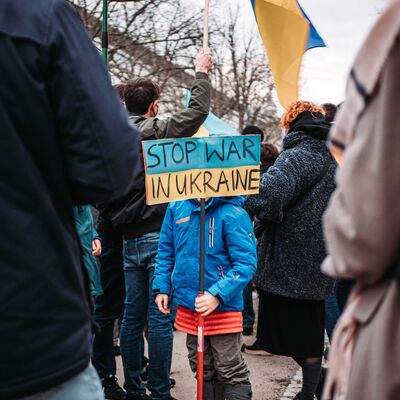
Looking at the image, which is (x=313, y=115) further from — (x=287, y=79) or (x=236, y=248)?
(x=236, y=248)

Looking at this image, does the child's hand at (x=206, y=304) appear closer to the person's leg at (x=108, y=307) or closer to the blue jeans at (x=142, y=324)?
the blue jeans at (x=142, y=324)

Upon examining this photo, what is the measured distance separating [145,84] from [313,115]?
1099 mm

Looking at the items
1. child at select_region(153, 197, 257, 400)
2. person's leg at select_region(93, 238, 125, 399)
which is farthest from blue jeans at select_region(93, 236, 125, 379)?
child at select_region(153, 197, 257, 400)

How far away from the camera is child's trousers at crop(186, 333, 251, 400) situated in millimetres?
3434

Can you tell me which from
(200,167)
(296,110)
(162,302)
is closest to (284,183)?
(296,110)

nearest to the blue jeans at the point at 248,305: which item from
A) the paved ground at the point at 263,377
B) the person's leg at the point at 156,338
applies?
the paved ground at the point at 263,377

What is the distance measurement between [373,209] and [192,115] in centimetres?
246

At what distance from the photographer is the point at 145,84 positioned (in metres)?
4.14

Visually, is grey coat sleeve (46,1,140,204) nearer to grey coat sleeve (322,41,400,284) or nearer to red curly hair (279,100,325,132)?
grey coat sleeve (322,41,400,284)

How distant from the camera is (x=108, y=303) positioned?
4.55 meters

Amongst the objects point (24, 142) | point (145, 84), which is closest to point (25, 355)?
point (24, 142)

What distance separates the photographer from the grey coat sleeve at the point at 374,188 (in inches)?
50.9

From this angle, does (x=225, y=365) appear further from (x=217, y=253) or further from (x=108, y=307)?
(x=108, y=307)

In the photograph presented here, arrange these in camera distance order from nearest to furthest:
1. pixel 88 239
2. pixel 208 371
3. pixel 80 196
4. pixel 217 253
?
1. pixel 80 196
2. pixel 217 253
3. pixel 208 371
4. pixel 88 239
